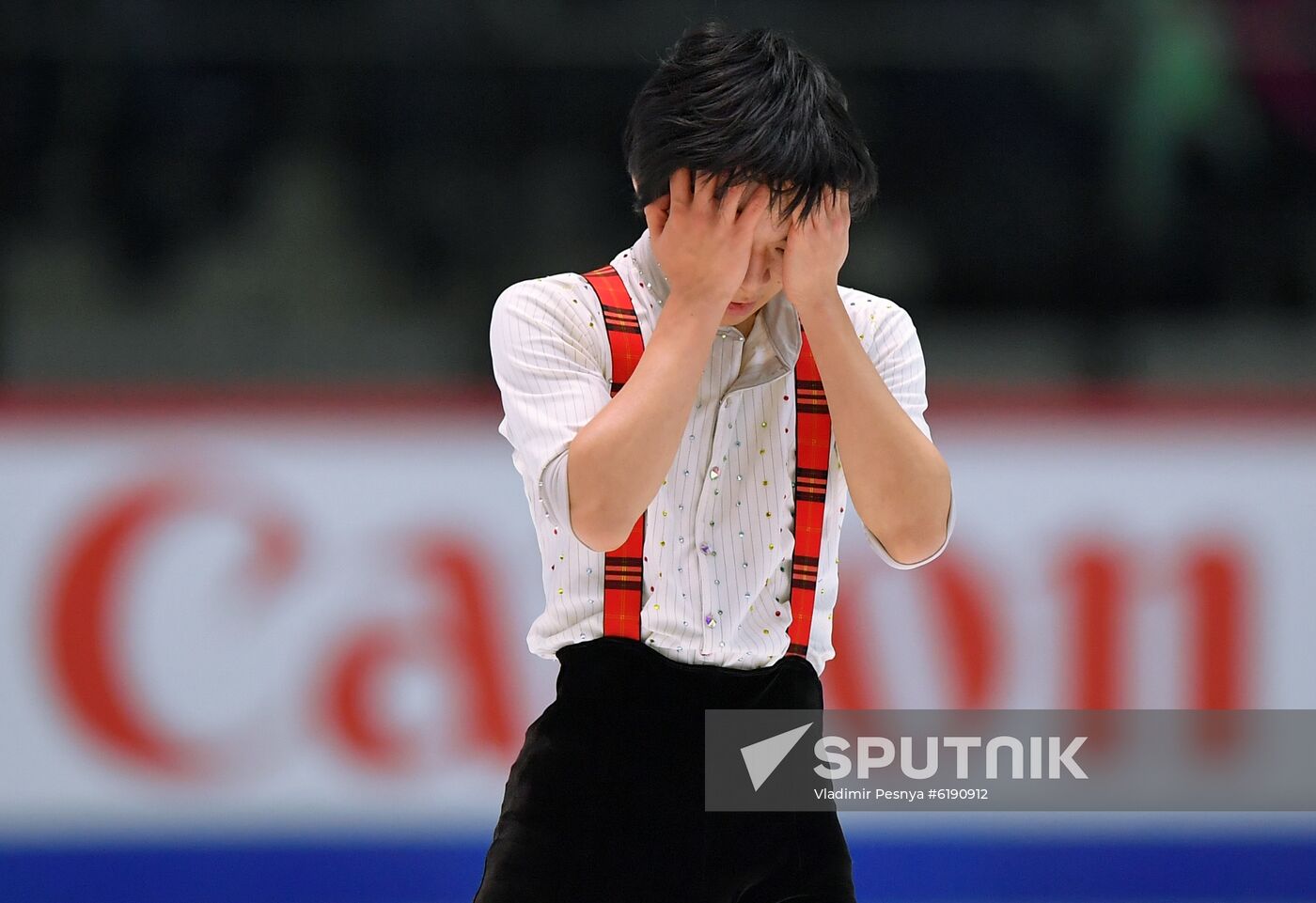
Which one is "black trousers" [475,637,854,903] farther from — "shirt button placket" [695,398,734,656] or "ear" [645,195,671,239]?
"ear" [645,195,671,239]

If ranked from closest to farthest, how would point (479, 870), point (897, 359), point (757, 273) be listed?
point (757, 273) → point (897, 359) → point (479, 870)

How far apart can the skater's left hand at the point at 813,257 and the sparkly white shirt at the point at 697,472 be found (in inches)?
4.3

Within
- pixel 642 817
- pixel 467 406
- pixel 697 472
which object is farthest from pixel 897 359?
pixel 467 406

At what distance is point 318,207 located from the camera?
3664 millimetres

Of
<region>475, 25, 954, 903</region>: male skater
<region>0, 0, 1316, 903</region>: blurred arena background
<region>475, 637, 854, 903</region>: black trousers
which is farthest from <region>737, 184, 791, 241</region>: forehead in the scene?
<region>0, 0, 1316, 903</region>: blurred arena background

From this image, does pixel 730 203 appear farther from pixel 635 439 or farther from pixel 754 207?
pixel 635 439

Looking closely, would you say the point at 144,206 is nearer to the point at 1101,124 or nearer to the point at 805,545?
the point at 1101,124

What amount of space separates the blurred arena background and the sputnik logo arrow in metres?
1.96

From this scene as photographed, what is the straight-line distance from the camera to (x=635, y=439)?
1333 mm

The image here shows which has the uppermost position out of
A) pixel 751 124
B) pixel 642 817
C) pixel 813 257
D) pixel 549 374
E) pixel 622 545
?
pixel 751 124

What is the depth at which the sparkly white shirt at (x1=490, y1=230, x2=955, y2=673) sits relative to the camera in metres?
1.43

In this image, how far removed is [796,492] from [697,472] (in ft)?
0.32

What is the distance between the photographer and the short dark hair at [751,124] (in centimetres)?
135

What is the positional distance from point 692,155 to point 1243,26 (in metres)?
2.87
